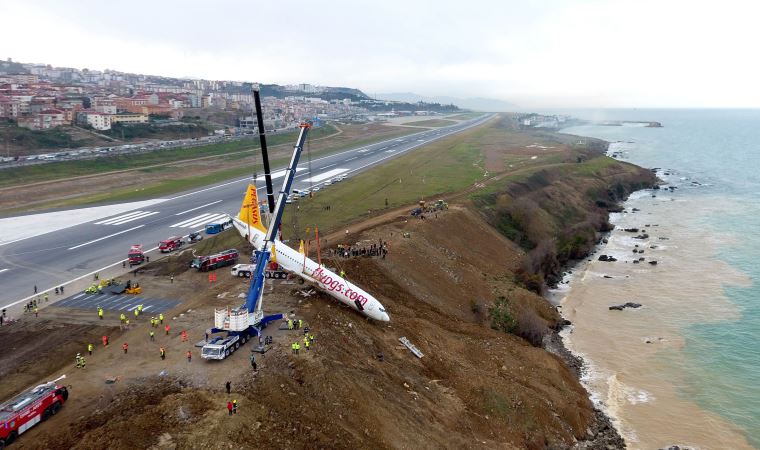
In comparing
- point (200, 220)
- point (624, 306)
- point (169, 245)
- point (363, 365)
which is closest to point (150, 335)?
point (363, 365)

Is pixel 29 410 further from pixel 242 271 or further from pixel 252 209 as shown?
pixel 252 209

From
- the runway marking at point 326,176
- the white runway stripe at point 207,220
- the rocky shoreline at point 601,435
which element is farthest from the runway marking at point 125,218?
the rocky shoreline at point 601,435

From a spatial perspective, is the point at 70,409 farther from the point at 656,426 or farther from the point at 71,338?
the point at 656,426

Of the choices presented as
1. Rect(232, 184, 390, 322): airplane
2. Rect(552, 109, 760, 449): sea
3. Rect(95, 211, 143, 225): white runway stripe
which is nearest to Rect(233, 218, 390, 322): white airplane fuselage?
Rect(232, 184, 390, 322): airplane

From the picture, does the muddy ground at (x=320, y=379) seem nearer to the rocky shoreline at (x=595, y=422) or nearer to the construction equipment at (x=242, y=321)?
the rocky shoreline at (x=595, y=422)

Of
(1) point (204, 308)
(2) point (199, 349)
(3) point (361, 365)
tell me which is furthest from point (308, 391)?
(1) point (204, 308)

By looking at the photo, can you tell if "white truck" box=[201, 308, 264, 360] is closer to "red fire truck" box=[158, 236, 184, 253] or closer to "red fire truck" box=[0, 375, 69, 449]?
"red fire truck" box=[0, 375, 69, 449]
